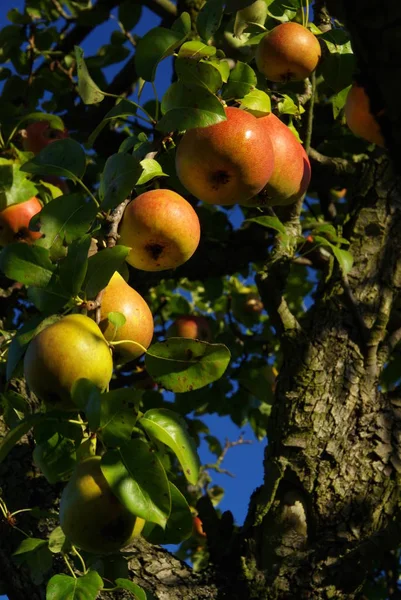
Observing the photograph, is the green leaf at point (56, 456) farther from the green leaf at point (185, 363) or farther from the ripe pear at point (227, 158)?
the ripe pear at point (227, 158)

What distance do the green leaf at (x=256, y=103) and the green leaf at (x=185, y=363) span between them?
0.50 metres

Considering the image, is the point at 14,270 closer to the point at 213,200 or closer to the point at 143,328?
the point at 143,328

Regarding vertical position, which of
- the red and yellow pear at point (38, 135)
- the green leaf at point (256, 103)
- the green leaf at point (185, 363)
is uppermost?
the green leaf at point (256, 103)

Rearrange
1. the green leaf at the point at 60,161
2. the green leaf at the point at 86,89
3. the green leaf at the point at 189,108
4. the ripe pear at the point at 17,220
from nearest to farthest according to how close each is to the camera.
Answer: the green leaf at the point at 189,108 → the green leaf at the point at 60,161 → the green leaf at the point at 86,89 → the ripe pear at the point at 17,220

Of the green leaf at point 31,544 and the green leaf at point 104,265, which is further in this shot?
the green leaf at point 31,544

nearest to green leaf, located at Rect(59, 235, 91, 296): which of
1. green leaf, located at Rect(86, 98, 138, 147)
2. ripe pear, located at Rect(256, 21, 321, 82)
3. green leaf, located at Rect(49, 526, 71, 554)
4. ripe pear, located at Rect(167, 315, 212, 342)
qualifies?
green leaf, located at Rect(86, 98, 138, 147)

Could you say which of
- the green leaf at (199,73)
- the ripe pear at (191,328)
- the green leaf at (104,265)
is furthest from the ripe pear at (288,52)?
the ripe pear at (191,328)

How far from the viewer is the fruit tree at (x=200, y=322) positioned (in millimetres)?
1083

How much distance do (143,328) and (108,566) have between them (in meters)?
0.49

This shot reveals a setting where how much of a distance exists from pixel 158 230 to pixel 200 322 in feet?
5.39

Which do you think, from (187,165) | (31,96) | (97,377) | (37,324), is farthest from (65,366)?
(31,96)

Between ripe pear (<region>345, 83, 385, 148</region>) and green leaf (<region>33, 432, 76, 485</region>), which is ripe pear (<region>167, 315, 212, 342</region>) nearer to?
ripe pear (<region>345, 83, 385, 148</region>)

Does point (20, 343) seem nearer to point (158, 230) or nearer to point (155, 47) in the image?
point (158, 230)

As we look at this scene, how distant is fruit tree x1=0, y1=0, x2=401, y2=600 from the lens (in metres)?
1.08
